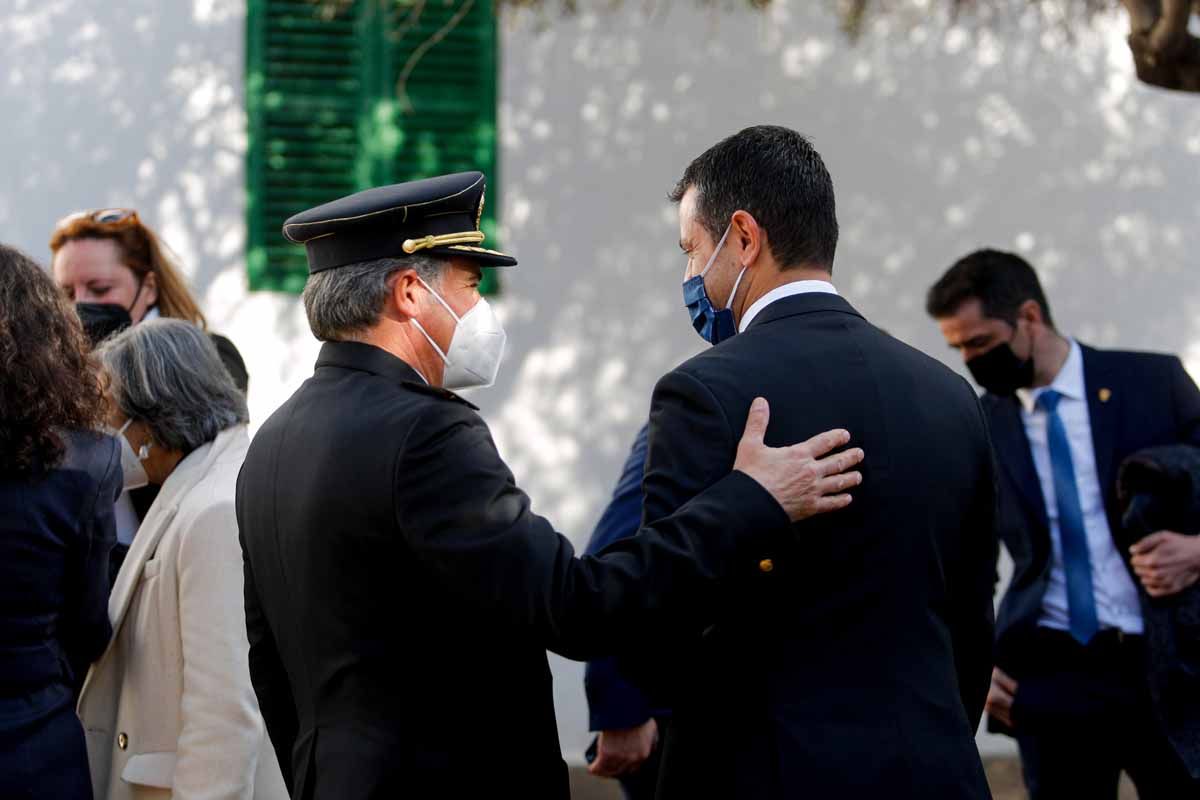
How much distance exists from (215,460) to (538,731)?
124 centimetres

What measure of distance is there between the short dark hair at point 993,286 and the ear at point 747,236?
7.65ft

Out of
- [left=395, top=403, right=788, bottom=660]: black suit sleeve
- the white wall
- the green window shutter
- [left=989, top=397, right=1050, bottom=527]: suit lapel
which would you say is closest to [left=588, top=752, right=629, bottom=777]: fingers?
[left=989, top=397, right=1050, bottom=527]: suit lapel

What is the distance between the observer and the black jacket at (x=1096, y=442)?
4.64m

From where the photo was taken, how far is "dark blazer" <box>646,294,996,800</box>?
2.50 meters

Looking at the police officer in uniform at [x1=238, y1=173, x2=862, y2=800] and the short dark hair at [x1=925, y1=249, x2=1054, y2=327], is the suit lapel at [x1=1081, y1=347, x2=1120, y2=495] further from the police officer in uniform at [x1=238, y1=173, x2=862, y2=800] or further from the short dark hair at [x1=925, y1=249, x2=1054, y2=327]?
the police officer in uniform at [x1=238, y1=173, x2=862, y2=800]

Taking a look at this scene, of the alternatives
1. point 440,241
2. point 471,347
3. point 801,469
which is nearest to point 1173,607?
point 801,469

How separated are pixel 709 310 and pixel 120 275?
8.37 ft

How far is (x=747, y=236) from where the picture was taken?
8.89 ft

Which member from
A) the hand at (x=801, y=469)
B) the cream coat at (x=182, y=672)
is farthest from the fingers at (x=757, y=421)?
the cream coat at (x=182, y=672)

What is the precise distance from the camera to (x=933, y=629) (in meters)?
2.61

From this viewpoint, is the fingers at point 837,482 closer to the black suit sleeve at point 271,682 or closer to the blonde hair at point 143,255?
the black suit sleeve at point 271,682

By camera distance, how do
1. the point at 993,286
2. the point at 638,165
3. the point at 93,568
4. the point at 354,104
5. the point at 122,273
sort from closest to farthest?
1. the point at 93,568
2. the point at 122,273
3. the point at 993,286
4. the point at 354,104
5. the point at 638,165

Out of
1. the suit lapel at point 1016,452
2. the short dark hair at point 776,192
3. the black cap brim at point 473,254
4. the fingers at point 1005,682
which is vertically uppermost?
the short dark hair at point 776,192

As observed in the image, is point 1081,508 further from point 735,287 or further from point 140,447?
point 140,447
